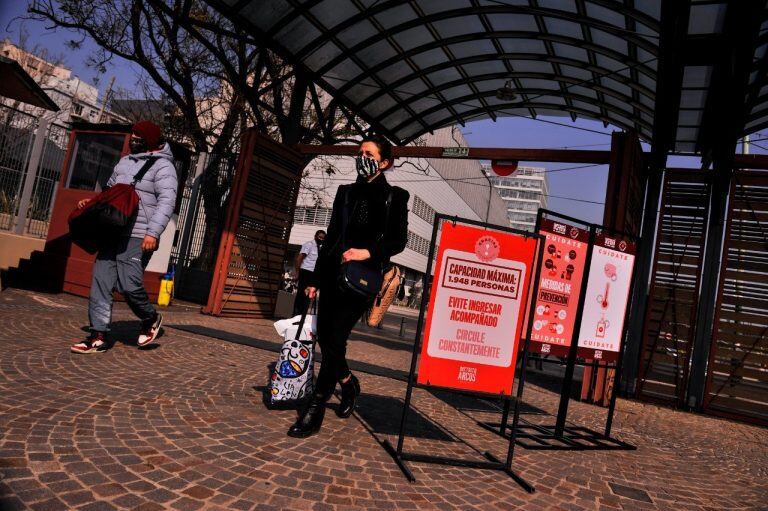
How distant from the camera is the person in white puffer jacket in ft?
15.4

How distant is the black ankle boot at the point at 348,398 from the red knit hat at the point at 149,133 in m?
3.17

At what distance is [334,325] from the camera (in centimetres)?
343

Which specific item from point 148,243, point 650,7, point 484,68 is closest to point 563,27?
point 650,7

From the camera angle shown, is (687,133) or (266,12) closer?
(266,12)

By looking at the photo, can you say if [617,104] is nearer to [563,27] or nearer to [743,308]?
[563,27]

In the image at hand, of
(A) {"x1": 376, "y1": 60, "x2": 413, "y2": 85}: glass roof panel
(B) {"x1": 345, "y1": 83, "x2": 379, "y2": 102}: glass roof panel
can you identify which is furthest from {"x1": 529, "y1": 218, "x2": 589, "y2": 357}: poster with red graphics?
(B) {"x1": 345, "y1": 83, "x2": 379, "y2": 102}: glass roof panel

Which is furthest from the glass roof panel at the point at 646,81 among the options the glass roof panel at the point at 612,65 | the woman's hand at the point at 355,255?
the woman's hand at the point at 355,255

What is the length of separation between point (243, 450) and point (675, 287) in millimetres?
8326

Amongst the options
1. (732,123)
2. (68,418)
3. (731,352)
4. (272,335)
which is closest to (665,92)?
(732,123)

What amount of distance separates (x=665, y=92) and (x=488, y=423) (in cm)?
574

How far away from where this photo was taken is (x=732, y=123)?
7676mm

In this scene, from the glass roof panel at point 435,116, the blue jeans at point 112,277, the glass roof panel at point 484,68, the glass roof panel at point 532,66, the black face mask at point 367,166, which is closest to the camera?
the black face mask at point 367,166

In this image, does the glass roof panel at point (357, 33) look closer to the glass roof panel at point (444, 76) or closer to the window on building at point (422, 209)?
the glass roof panel at point (444, 76)

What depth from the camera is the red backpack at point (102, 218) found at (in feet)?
14.6
